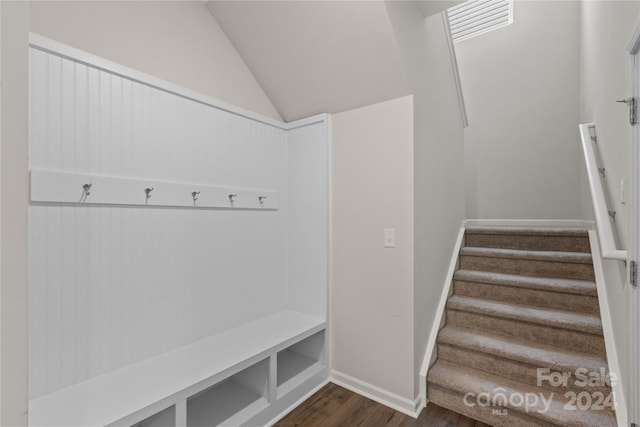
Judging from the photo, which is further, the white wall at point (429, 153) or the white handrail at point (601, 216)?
the white wall at point (429, 153)

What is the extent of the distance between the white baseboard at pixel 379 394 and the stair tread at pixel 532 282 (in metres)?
1.08

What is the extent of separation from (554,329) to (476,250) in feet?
2.99

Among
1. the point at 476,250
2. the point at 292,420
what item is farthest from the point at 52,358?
the point at 476,250

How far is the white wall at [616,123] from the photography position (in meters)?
1.41

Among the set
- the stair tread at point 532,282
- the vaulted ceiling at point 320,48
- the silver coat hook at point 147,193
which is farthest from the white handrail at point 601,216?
the silver coat hook at point 147,193

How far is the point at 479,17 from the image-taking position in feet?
12.3

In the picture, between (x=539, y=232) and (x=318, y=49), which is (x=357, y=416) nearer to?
(x=539, y=232)

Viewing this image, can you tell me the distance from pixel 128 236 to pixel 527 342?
261 cm

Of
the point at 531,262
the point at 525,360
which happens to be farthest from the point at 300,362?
the point at 531,262

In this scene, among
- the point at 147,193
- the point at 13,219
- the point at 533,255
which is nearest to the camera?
the point at 13,219

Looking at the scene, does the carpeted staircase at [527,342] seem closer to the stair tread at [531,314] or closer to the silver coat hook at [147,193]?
the stair tread at [531,314]

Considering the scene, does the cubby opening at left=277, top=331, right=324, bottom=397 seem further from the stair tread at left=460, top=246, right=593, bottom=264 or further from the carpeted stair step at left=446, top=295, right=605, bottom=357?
the stair tread at left=460, top=246, right=593, bottom=264

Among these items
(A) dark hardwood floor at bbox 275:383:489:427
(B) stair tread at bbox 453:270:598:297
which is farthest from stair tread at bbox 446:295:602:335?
(A) dark hardwood floor at bbox 275:383:489:427

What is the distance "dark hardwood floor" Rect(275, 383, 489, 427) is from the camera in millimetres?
1863
